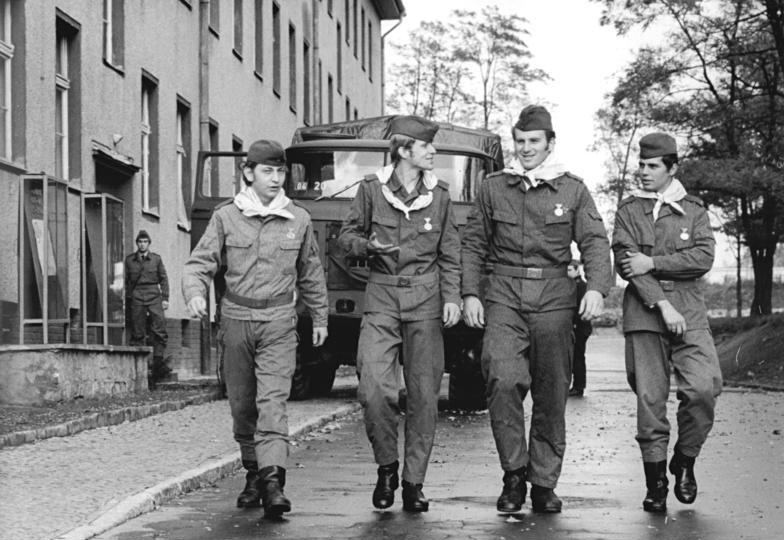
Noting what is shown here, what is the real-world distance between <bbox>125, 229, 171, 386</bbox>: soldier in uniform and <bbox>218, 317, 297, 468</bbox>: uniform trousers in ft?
48.2

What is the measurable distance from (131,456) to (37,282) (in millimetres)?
6231

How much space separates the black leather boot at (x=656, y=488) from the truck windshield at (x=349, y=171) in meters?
9.26

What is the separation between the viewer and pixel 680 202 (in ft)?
28.8

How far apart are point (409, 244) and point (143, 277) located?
15.1 meters

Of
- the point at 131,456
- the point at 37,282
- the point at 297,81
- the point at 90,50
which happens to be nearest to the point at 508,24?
the point at 297,81

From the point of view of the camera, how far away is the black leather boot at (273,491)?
7984mm

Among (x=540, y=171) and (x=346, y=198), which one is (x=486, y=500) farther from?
(x=346, y=198)

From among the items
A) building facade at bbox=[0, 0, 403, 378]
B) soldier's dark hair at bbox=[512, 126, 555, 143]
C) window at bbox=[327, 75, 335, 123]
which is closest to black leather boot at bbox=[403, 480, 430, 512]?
soldier's dark hair at bbox=[512, 126, 555, 143]

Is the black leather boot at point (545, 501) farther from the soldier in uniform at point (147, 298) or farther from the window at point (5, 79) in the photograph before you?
the soldier in uniform at point (147, 298)

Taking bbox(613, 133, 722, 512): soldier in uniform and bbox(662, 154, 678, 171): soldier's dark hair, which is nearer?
bbox(613, 133, 722, 512): soldier in uniform

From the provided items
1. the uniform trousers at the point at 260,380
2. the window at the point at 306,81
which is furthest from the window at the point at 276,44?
the uniform trousers at the point at 260,380

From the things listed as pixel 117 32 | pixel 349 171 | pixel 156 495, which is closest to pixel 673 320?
pixel 156 495

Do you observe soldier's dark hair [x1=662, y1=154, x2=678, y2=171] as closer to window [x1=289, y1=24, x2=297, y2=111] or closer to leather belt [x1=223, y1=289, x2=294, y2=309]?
leather belt [x1=223, y1=289, x2=294, y2=309]

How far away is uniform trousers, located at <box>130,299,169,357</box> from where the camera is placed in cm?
2333
